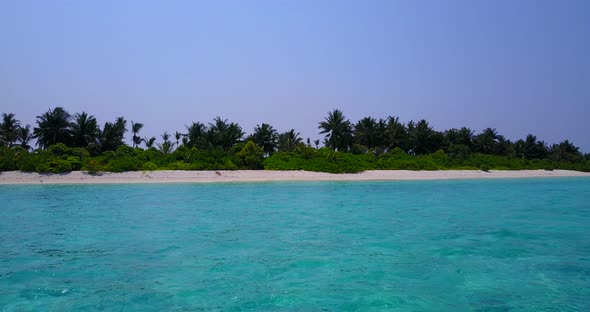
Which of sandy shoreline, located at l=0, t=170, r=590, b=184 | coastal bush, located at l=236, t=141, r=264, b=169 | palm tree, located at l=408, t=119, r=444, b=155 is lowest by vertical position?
sandy shoreline, located at l=0, t=170, r=590, b=184

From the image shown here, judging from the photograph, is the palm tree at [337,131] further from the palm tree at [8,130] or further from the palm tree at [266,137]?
the palm tree at [8,130]

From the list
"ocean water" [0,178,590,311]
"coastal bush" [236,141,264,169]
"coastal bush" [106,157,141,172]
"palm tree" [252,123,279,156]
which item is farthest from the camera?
→ "palm tree" [252,123,279,156]

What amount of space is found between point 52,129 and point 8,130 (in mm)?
6439

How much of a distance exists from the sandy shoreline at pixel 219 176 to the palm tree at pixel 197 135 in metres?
11.9

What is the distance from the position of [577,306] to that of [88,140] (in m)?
48.2

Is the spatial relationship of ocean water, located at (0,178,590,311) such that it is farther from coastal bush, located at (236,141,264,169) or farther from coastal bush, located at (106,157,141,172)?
coastal bush, located at (236,141,264,169)

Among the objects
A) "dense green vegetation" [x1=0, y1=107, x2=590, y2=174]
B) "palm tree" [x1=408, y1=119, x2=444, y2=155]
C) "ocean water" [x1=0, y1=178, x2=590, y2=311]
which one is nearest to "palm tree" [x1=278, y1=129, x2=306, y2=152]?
"dense green vegetation" [x1=0, y1=107, x2=590, y2=174]

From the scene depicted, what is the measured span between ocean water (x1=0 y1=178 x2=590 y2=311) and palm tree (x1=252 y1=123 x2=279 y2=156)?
120 ft

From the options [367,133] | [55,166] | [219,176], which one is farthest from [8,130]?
[367,133]

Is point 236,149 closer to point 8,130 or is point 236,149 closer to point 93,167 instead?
point 93,167

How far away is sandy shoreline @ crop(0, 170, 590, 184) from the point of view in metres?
33.5

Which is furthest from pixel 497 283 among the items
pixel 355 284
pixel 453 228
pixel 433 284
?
pixel 453 228

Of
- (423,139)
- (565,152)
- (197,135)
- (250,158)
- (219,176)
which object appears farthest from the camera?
(565,152)

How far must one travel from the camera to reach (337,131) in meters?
57.6
